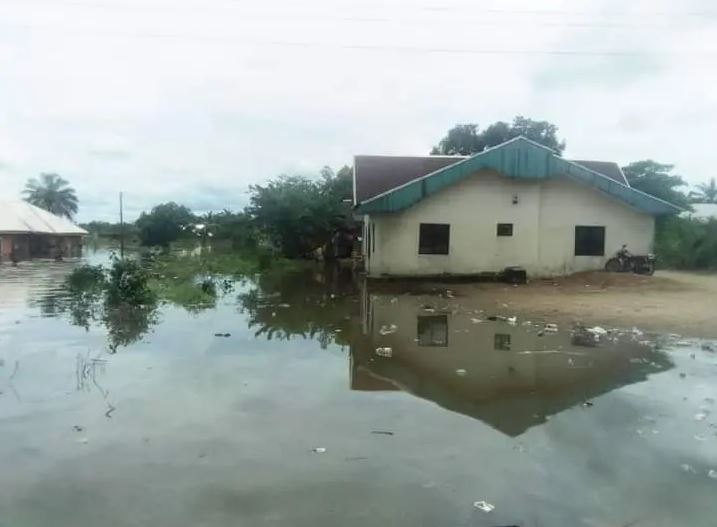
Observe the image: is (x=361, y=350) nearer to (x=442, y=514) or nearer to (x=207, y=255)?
(x=442, y=514)

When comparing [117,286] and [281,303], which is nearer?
[117,286]

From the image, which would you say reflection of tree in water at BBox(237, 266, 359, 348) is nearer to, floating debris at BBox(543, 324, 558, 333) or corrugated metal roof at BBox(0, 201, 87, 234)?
floating debris at BBox(543, 324, 558, 333)

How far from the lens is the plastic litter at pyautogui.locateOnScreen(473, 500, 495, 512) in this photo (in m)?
3.90

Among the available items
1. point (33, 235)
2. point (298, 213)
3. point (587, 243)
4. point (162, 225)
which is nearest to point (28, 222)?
point (33, 235)

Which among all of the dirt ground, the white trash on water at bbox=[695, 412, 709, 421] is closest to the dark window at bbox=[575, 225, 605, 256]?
the dirt ground

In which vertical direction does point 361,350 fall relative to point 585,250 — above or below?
below

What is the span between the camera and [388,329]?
10570mm

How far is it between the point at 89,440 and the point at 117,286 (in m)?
9.03

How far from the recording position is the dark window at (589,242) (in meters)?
19.3

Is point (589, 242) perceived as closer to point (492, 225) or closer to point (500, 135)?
point (492, 225)

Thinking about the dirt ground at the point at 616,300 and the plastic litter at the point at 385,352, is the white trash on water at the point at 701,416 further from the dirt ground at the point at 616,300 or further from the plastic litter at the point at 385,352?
the dirt ground at the point at 616,300

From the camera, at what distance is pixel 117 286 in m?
13.5

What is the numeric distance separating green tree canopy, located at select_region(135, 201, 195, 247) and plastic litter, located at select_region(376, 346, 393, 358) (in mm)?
45936

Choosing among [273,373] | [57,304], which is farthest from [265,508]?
[57,304]
